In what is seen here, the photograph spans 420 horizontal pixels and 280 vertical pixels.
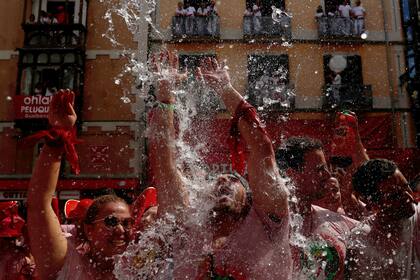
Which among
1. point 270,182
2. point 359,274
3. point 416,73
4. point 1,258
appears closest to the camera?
point 270,182

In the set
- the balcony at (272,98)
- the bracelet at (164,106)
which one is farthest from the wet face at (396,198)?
the balcony at (272,98)

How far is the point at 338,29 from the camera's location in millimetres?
16094

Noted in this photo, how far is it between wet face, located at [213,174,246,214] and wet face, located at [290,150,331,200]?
967 mm

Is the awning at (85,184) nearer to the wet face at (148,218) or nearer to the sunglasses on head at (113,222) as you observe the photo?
the wet face at (148,218)

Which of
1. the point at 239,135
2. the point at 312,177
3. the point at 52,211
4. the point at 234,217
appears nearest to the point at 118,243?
the point at 52,211

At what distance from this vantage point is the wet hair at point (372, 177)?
8.76 ft

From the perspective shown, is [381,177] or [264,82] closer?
[381,177]

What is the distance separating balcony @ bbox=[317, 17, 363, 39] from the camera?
16.0 m

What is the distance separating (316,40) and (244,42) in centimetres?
241

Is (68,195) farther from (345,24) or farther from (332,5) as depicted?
(332,5)

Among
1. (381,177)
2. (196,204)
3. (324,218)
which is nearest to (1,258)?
(196,204)

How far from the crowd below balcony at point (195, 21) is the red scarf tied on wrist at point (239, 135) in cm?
1388

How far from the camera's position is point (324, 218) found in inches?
125

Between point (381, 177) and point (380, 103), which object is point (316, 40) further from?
point (381, 177)
